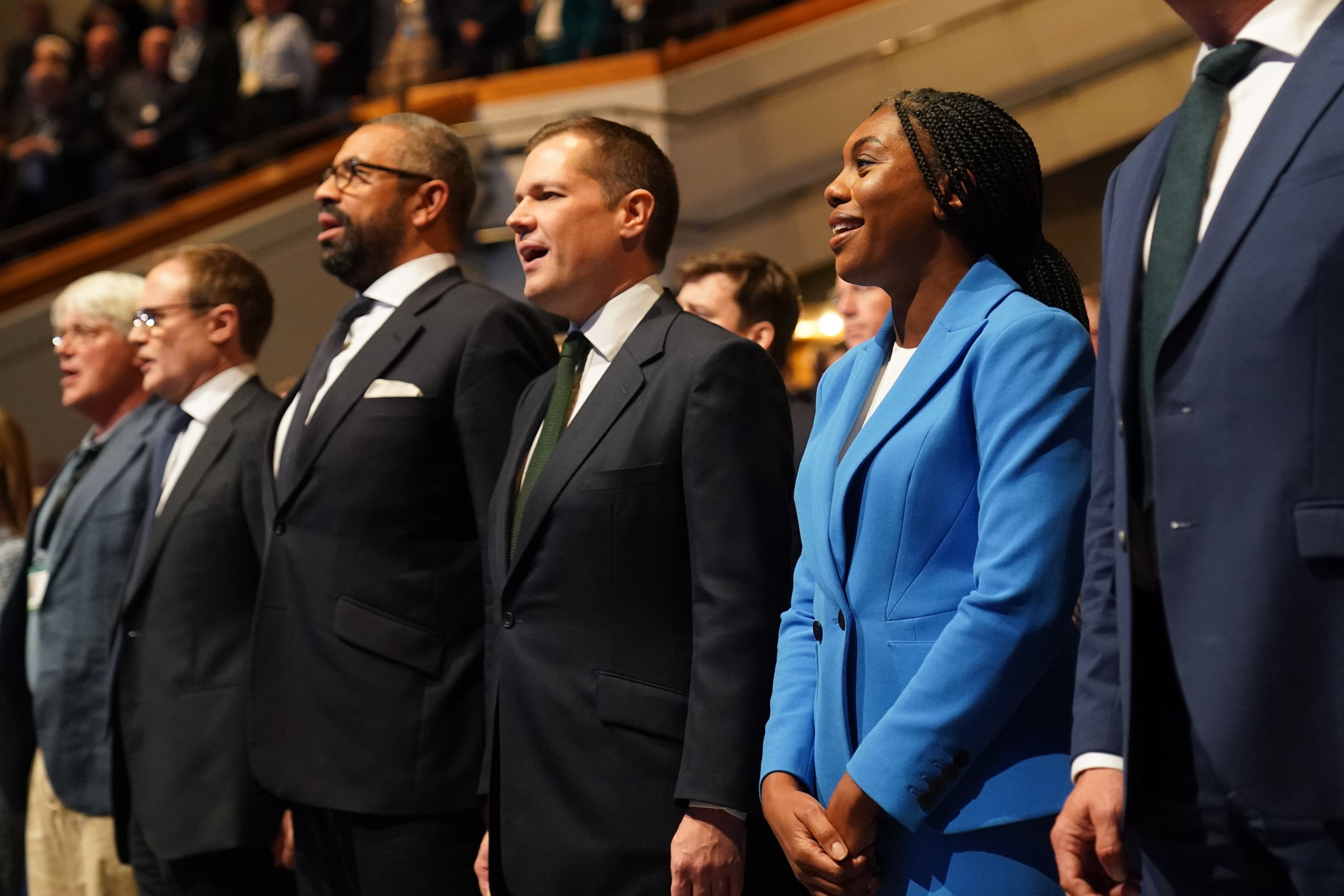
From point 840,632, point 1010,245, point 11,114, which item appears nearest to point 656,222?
point 1010,245

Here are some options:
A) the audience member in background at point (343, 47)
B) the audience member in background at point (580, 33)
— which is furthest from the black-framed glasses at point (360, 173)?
the audience member in background at point (343, 47)

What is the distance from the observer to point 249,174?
778 centimetres

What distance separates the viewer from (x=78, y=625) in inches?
139

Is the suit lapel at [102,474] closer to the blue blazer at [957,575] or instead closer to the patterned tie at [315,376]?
the patterned tie at [315,376]

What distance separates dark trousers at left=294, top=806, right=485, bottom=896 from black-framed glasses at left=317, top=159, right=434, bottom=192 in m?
1.23

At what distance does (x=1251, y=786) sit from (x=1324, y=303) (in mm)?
423

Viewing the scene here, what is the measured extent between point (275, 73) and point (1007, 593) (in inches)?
285

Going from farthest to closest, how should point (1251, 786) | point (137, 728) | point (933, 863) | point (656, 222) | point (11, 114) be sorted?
point (11, 114), point (137, 728), point (656, 222), point (933, 863), point (1251, 786)

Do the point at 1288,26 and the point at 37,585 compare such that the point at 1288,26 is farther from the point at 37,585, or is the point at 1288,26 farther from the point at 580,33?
the point at 580,33

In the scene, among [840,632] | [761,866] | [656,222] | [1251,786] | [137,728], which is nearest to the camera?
[1251,786]

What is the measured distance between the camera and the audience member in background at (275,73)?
26.6ft

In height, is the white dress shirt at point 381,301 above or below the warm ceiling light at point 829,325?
above

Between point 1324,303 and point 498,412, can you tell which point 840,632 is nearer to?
point 1324,303

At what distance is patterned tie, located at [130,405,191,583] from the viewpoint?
136 inches
